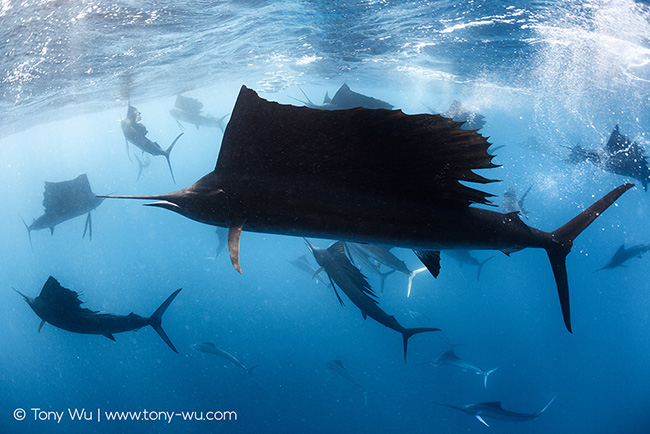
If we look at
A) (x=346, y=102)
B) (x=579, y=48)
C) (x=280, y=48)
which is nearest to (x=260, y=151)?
(x=346, y=102)

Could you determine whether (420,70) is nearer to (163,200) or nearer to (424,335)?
(424,335)

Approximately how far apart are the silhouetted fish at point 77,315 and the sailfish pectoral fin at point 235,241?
451cm

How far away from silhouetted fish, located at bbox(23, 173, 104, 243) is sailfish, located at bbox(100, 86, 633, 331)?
767cm

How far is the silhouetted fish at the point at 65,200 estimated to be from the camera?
7.81m

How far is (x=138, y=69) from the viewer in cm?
1432

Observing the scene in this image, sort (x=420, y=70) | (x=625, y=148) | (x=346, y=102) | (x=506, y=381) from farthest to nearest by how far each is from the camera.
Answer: (x=420, y=70) < (x=506, y=381) < (x=625, y=148) < (x=346, y=102)

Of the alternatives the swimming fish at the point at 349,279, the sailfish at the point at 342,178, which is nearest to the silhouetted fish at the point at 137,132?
the swimming fish at the point at 349,279

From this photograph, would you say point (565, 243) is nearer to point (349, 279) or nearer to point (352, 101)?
point (349, 279)

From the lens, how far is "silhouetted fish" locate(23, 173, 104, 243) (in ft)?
25.6

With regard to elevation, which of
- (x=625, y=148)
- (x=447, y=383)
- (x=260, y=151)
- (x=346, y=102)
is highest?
(x=260, y=151)

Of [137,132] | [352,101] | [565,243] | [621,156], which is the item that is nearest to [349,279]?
[565,243]

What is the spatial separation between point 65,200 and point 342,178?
8992 mm

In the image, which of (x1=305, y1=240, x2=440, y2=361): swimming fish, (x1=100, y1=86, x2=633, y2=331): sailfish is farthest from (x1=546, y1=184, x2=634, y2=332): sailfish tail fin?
(x1=305, y1=240, x2=440, y2=361): swimming fish

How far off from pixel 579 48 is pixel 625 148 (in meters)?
7.51
